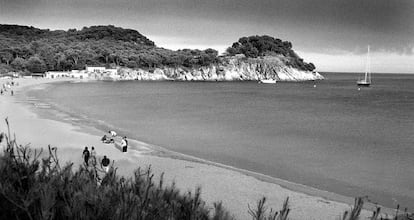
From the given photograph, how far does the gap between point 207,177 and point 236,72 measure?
546 feet

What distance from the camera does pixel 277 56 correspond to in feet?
638

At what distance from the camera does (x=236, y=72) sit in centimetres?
18088

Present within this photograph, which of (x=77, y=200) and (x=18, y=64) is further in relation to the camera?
(x=18, y=64)

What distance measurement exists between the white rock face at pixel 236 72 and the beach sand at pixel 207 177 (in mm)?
134667

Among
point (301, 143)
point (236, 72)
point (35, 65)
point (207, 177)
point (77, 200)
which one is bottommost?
point (301, 143)

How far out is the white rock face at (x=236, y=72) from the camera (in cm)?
16593

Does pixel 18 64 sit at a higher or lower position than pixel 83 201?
higher

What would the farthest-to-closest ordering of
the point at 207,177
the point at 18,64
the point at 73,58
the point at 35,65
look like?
the point at 73,58 → the point at 35,65 → the point at 18,64 → the point at 207,177

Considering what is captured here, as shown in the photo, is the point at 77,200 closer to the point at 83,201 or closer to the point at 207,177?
the point at 83,201

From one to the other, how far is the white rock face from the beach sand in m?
135

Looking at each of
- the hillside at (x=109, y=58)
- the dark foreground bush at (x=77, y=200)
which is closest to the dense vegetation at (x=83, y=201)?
the dark foreground bush at (x=77, y=200)

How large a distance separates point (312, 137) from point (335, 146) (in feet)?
12.1

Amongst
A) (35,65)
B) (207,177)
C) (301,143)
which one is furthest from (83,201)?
(35,65)

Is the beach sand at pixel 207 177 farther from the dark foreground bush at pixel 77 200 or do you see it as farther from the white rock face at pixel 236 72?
the white rock face at pixel 236 72
